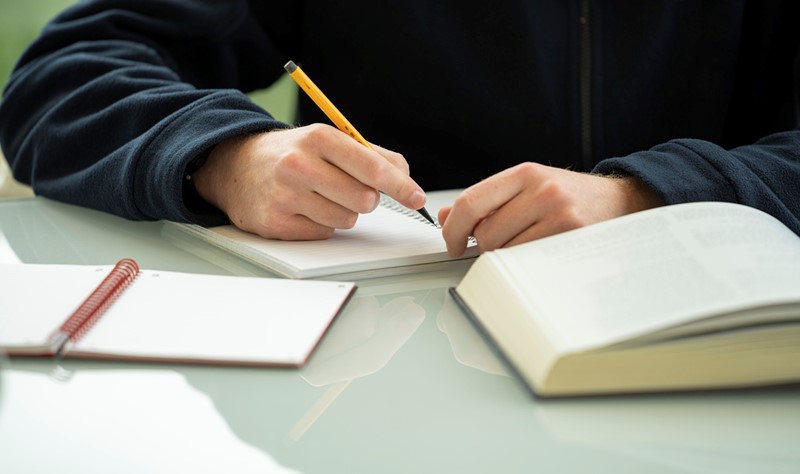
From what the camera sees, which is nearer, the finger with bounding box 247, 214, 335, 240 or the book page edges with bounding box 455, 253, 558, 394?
the book page edges with bounding box 455, 253, 558, 394

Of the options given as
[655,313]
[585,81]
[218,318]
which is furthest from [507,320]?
[585,81]

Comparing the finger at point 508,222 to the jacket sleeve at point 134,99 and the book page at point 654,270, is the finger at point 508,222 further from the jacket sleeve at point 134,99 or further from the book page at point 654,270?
the jacket sleeve at point 134,99

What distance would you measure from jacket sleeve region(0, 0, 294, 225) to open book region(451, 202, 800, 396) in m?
0.42

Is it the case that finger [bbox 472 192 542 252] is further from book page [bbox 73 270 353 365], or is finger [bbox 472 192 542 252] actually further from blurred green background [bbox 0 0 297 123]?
blurred green background [bbox 0 0 297 123]

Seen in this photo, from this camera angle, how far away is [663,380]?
485mm

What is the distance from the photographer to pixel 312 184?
76 centimetres

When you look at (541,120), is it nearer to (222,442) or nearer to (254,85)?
(254,85)

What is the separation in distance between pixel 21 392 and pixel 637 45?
3.26ft

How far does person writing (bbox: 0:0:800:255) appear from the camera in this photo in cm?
91

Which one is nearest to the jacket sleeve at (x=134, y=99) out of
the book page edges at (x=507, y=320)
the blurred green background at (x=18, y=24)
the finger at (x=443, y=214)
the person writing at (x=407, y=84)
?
the person writing at (x=407, y=84)

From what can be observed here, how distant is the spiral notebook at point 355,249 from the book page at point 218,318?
4 centimetres

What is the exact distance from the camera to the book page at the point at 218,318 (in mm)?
527

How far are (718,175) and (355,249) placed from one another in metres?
0.34

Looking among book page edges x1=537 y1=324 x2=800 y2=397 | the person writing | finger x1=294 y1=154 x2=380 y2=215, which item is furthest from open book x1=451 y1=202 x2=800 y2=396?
the person writing
